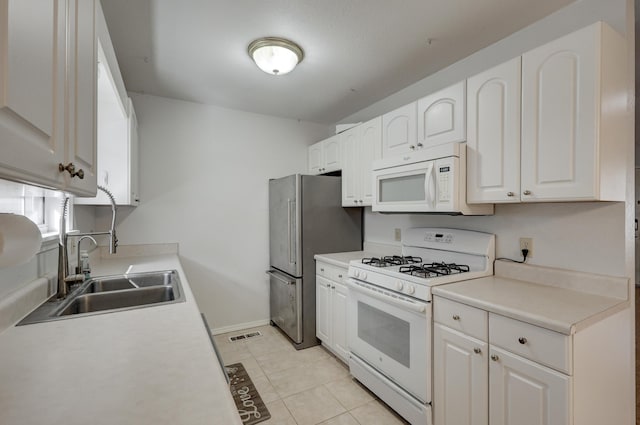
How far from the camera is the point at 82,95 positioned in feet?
3.00

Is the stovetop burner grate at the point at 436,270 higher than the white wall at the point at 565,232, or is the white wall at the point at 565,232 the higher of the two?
the white wall at the point at 565,232

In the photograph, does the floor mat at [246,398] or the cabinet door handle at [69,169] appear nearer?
the cabinet door handle at [69,169]

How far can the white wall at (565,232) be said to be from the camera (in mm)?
1545

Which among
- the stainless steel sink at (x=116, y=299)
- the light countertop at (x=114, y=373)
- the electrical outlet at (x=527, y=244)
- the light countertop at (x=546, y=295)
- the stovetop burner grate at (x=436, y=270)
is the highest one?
the electrical outlet at (x=527, y=244)

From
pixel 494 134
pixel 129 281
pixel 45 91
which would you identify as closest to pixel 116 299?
pixel 129 281

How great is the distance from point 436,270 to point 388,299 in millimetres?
366

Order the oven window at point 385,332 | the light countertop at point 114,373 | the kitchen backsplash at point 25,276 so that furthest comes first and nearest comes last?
the oven window at point 385,332 → the kitchen backsplash at point 25,276 → the light countertop at point 114,373

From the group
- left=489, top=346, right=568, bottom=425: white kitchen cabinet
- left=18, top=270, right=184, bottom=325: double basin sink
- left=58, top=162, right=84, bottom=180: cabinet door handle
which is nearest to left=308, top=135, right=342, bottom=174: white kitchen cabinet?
left=18, top=270, right=184, bottom=325: double basin sink

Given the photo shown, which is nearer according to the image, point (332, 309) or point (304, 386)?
point (304, 386)

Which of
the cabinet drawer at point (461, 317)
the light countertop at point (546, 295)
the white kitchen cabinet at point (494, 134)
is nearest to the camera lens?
the light countertop at point (546, 295)

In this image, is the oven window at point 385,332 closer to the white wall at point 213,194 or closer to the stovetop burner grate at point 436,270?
the stovetop burner grate at point 436,270

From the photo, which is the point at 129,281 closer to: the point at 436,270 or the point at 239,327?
the point at 239,327

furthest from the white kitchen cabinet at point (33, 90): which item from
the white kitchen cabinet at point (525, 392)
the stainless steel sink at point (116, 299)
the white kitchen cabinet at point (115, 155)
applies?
the white kitchen cabinet at point (525, 392)

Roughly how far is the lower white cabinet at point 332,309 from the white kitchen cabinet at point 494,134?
126cm
